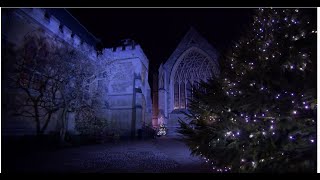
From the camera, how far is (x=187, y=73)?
21.0 metres

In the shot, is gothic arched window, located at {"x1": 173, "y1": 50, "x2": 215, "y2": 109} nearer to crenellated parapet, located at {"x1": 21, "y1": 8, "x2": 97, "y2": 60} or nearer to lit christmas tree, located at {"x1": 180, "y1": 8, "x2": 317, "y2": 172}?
crenellated parapet, located at {"x1": 21, "y1": 8, "x2": 97, "y2": 60}

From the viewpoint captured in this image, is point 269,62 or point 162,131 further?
point 162,131

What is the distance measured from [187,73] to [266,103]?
1700cm

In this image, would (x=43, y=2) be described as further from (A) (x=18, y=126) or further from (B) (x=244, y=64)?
(A) (x=18, y=126)

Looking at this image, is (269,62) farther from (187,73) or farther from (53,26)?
(187,73)

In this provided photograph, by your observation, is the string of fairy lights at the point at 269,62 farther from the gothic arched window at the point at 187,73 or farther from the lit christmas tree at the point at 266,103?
the gothic arched window at the point at 187,73

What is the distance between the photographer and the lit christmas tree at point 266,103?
380 centimetres

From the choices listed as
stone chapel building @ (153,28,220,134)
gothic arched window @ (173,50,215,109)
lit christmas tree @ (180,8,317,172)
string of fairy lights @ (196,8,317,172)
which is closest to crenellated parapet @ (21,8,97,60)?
lit christmas tree @ (180,8,317,172)

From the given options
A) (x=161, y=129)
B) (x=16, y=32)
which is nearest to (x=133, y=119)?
(x=161, y=129)

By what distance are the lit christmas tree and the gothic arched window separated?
1536cm

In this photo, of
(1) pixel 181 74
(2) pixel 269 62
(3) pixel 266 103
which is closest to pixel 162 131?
(1) pixel 181 74

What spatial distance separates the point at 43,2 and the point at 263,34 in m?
4.12

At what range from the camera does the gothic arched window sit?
20.5m

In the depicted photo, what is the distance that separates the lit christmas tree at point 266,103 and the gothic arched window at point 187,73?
15356mm
